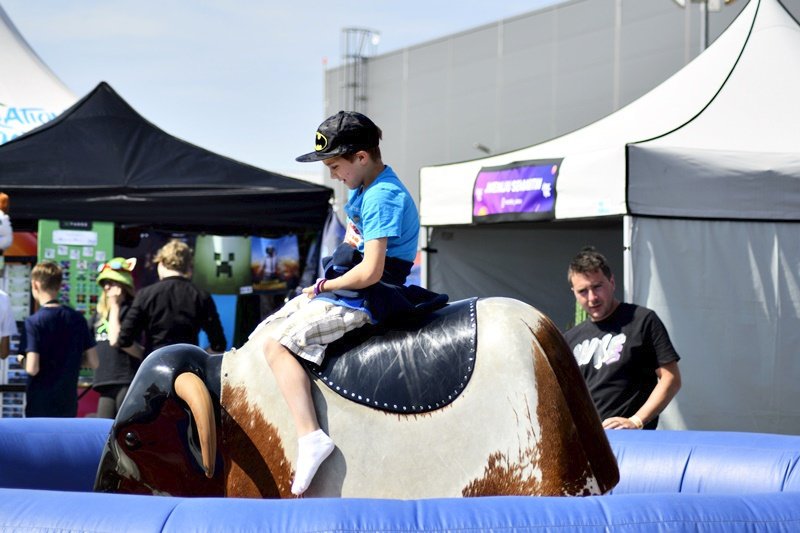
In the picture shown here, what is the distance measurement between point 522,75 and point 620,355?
73.4 ft

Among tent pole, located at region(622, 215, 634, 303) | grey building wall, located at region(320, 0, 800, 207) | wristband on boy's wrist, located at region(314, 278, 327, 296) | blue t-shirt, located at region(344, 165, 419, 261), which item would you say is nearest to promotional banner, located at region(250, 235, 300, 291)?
tent pole, located at region(622, 215, 634, 303)

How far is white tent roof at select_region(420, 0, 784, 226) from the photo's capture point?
7941 millimetres

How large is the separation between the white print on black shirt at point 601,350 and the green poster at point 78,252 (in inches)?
170

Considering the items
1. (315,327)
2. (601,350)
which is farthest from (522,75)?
(315,327)

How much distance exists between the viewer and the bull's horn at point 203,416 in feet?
11.4

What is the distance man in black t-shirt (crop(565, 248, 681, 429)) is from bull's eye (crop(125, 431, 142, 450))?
242 cm

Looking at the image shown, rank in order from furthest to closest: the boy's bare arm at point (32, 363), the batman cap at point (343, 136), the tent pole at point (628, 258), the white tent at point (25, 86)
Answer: the white tent at point (25, 86) < the tent pole at point (628, 258) < the boy's bare arm at point (32, 363) < the batman cap at point (343, 136)

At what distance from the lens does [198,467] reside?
3648 mm

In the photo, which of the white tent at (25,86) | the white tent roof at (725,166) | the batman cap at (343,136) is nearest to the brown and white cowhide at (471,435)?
the batman cap at (343,136)

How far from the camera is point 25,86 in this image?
427 inches

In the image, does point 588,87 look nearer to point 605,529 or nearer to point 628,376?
point 628,376

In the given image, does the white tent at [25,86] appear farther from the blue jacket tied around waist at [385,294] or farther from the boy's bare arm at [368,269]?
the boy's bare arm at [368,269]

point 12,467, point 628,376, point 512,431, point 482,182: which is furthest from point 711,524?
point 482,182

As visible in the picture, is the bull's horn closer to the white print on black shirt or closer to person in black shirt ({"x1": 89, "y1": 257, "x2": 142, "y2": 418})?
the white print on black shirt
